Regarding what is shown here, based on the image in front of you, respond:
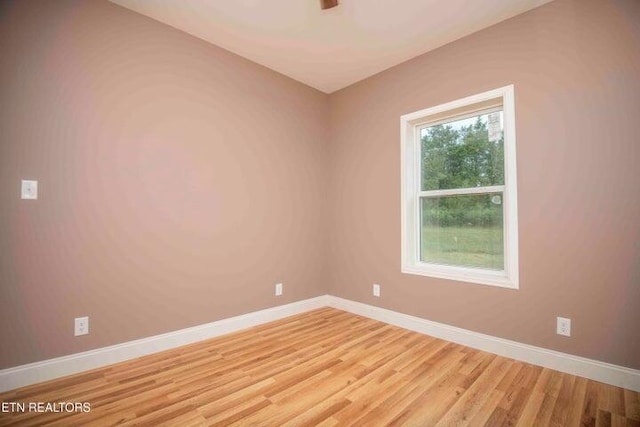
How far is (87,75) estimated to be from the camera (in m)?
2.18

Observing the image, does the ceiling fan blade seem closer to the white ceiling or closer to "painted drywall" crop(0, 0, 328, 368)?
the white ceiling

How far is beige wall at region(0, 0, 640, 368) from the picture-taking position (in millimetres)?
1955

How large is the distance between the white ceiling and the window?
24.8 inches

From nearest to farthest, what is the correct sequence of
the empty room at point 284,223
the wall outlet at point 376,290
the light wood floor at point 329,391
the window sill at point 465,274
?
the light wood floor at point 329,391
the empty room at point 284,223
the window sill at point 465,274
the wall outlet at point 376,290

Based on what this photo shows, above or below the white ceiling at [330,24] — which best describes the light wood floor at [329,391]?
below

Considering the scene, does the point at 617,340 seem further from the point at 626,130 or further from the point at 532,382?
the point at 626,130

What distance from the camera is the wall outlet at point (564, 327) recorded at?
2.13m

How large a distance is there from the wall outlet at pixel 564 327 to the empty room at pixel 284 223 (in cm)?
1

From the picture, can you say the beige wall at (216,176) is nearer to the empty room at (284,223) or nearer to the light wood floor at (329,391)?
the empty room at (284,223)

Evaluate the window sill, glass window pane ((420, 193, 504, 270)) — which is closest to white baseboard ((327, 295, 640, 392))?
the window sill

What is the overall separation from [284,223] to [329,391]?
1.93m

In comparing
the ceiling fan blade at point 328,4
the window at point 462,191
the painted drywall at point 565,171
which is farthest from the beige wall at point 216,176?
the ceiling fan blade at point 328,4

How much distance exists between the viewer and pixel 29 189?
1.97 m

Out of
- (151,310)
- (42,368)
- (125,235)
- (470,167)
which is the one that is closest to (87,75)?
(125,235)
